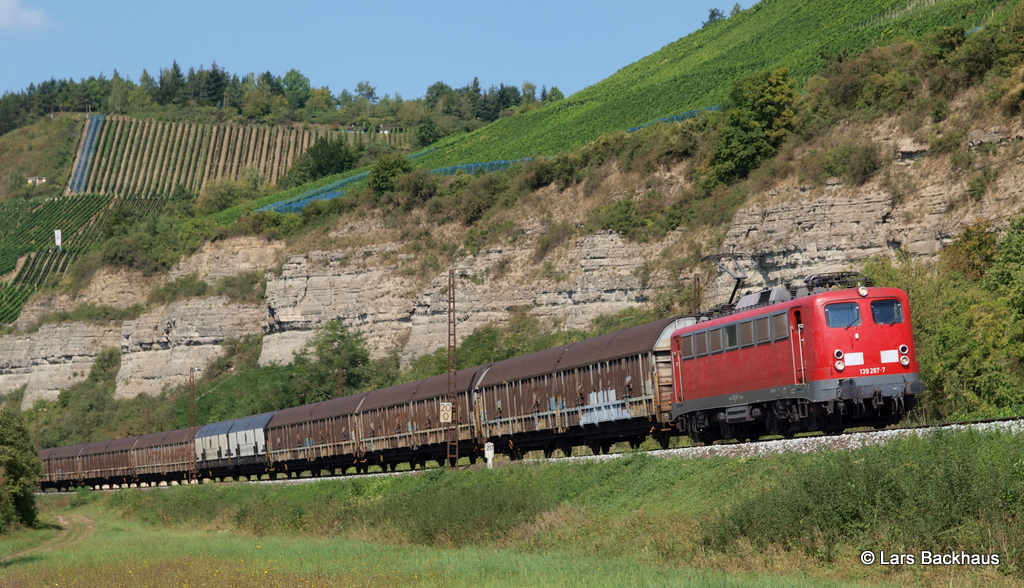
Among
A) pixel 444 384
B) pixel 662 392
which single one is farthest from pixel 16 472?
pixel 662 392

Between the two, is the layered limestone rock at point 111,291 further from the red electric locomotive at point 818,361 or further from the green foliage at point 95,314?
the red electric locomotive at point 818,361

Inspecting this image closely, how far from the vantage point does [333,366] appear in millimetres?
77688

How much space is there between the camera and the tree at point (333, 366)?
7725 centimetres

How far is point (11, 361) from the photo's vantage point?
112875mm

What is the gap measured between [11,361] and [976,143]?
98.1 metres

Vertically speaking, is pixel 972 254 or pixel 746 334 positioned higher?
pixel 972 254

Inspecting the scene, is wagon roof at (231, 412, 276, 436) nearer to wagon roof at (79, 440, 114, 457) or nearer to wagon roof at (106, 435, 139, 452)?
wagon roof at (106, 435, 139, 452)

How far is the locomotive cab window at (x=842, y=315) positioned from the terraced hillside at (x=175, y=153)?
478 ft

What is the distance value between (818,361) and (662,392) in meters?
7.16

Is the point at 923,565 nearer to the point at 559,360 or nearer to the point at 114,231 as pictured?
the point at 559,360

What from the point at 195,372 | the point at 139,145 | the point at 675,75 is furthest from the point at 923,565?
the point at 139,145

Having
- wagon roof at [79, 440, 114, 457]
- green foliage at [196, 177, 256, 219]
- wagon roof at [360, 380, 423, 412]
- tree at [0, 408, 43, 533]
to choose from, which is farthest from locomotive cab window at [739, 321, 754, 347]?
green foliage at [196, 177, 256, 219]

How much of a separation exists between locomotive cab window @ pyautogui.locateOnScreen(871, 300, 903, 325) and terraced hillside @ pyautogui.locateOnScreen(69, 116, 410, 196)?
146m

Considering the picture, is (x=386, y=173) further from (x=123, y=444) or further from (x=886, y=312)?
(x=886, y=312)
